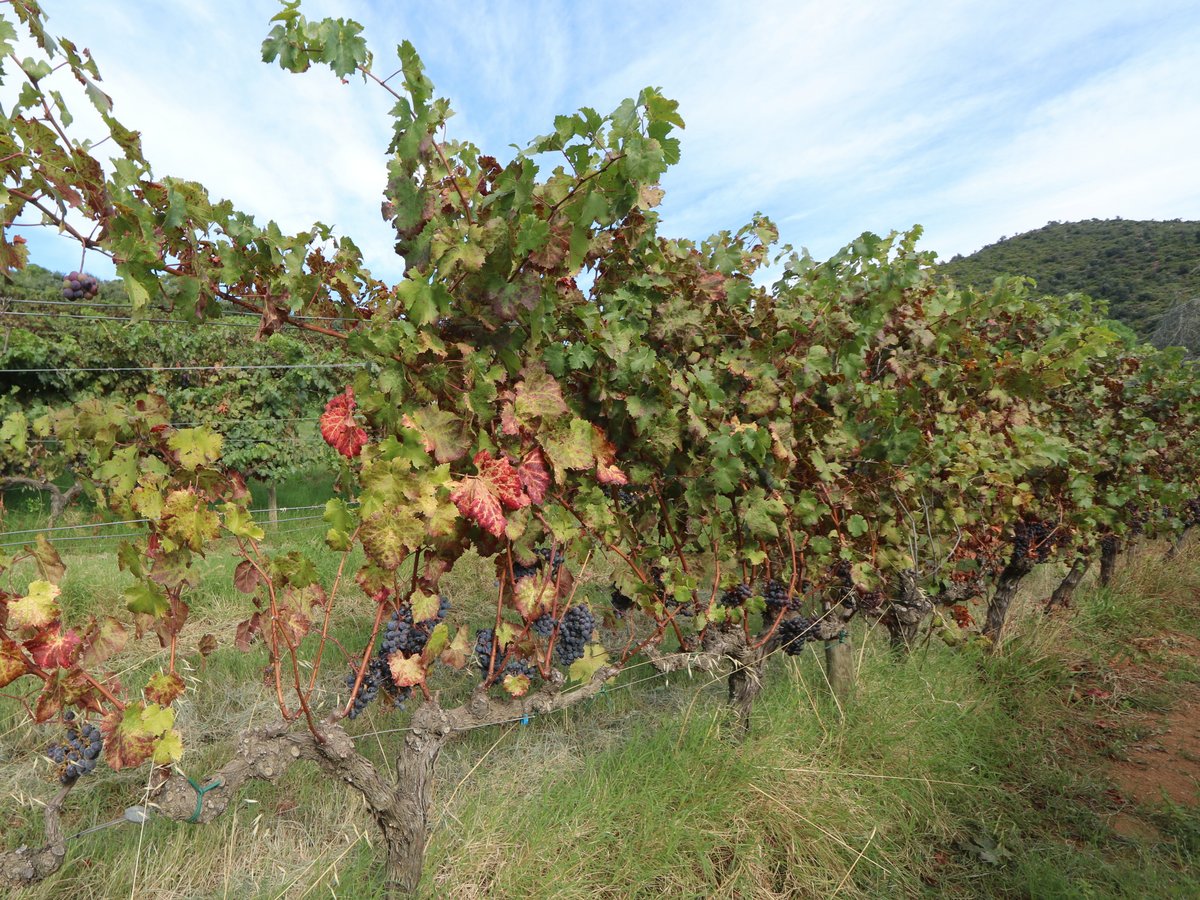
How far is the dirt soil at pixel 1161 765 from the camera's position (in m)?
2.90

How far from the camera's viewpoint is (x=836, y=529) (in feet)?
9.75

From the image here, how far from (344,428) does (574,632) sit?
102 centimetres

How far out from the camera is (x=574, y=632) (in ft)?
7.39

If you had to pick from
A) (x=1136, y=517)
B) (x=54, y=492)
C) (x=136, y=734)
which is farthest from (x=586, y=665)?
(x=54, y=492)

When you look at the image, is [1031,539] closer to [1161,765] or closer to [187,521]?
[1161,765]

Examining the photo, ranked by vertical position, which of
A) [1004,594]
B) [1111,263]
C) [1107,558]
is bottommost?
[1107,558]

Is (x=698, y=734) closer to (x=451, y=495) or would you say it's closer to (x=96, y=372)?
(x=451, y=495)

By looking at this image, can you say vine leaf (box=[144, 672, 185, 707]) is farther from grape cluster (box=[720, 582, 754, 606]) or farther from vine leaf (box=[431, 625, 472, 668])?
grape cluster (box=[720, 582, 754, 606])

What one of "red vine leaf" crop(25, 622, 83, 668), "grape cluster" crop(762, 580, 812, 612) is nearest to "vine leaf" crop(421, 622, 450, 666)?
"red vine leaf" crop(25, 622, 83, 668)

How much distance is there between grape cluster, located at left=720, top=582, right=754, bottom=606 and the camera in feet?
Answer: 9.16

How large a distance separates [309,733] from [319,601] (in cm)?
36

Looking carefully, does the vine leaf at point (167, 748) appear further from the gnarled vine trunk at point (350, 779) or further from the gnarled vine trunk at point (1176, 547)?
the gnarled vine trunk at point (1176, 547)

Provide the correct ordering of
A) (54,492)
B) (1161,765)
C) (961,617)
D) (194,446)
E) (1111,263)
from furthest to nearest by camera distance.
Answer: (1111,263)
(54,492)
(961,617)
(1161,765)
(194,446)

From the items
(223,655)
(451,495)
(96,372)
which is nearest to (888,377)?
(451,495)
